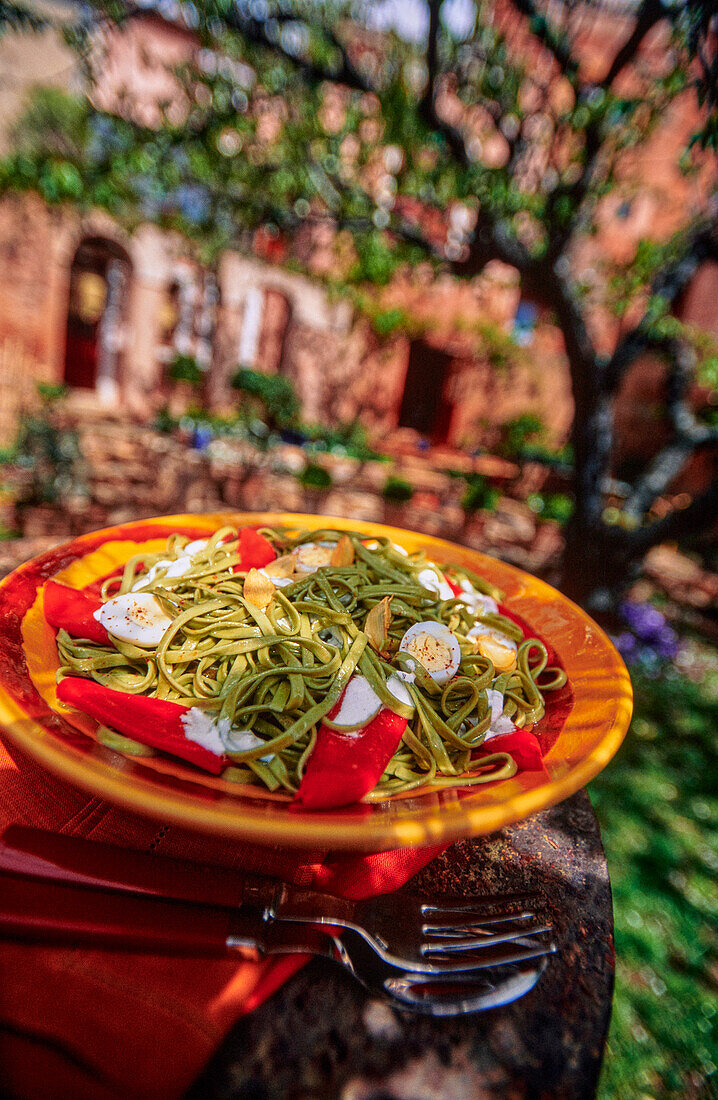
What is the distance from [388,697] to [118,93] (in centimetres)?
449

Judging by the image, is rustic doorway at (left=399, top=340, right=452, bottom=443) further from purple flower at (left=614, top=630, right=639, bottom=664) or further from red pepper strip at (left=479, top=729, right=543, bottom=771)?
red pepper strip at (left=479, top=729, right=543, bottom=771)

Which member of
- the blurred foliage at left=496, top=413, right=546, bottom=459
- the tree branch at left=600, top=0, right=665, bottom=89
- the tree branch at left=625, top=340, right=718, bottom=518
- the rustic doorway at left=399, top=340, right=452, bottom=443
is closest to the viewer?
the tree branch at left=600, top=0, right=665, bottom=89

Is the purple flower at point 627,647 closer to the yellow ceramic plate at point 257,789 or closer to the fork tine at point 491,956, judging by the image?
the yellow ceramic plate at point 257,789

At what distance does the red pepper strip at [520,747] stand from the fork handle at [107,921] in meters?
0.50

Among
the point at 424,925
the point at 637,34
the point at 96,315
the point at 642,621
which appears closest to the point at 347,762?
the point at 424,925

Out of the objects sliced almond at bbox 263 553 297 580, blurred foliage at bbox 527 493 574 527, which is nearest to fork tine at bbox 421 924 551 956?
sliced almond at bbox 263 553 297 580

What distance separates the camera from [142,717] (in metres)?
0.89

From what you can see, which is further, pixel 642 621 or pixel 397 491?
pixel 397 491

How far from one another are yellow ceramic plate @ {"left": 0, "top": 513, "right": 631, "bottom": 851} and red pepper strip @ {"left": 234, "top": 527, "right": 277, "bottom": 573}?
0.47 m

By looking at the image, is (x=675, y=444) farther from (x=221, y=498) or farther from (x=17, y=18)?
(x=17, y=18)

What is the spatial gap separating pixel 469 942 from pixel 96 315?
54.8 ft

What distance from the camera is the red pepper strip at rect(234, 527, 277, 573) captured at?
1491 millimetres

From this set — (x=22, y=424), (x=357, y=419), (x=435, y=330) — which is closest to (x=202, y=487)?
(x=22, y=424)

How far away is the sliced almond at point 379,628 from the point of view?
123cm
